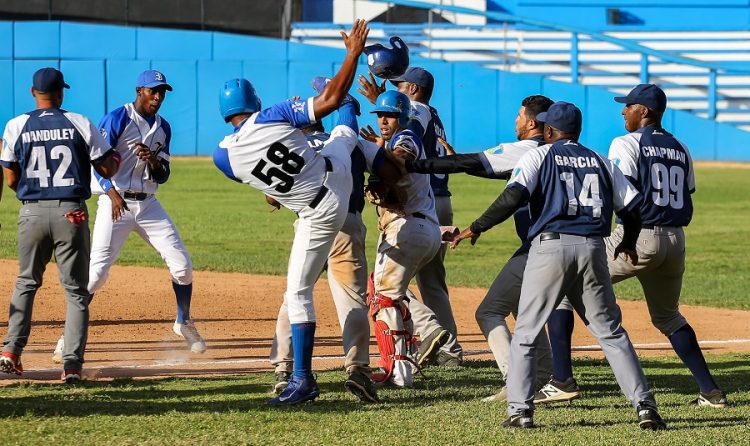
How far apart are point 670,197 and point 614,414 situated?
55.3 inches

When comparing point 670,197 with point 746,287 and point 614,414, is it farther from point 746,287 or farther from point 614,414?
point 746,287

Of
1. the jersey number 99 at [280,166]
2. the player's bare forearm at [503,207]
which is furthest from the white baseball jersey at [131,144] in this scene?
the player's bare forearm at [503,207]

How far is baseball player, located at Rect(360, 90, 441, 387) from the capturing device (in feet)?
23.0

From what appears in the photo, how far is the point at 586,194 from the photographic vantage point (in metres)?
5.97

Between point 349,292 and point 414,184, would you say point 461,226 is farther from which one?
point 349,292

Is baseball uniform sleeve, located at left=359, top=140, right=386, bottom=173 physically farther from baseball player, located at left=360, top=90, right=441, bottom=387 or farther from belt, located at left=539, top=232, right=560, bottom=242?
belt, located at left=539, top=232, right=560, bottom=242

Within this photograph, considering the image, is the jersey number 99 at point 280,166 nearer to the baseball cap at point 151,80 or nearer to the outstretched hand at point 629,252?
the outstretched hand at point 629,252

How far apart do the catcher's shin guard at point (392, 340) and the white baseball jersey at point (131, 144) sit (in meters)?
2.38

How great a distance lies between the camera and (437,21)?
126 ft

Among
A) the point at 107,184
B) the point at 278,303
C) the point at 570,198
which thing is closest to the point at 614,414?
the point at 570,198

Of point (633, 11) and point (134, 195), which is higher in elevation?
point (633, 11)

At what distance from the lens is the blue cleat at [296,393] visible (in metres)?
6.41

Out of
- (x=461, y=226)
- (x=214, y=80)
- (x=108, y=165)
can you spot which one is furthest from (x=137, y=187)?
(x=214, y=80)

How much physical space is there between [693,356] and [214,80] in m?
28.4
